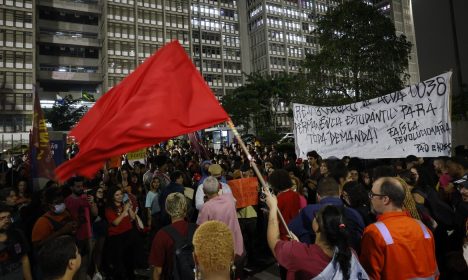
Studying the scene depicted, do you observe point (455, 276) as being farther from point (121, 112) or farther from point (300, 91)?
point (300, 91)

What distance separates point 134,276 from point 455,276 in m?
4.57

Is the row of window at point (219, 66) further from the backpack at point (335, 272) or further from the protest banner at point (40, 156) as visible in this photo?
the backpack at point (335, 272)

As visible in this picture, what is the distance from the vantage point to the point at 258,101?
43031 millimetres

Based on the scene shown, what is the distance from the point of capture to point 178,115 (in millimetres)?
3252

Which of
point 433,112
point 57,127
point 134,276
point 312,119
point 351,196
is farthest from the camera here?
point 57,127

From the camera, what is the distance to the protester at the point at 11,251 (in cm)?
341

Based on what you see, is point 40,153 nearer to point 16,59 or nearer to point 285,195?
point 285,195

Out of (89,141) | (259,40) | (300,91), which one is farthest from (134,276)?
(259,40)

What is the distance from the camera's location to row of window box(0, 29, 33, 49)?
45.6 meters

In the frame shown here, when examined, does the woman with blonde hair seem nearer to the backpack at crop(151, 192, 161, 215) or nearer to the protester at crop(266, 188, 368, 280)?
the protester at crop(266, 188, 368, 280)

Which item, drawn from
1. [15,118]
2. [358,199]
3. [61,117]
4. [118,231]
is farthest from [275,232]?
[15,118]

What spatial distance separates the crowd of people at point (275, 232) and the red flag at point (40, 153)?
129 centimetres

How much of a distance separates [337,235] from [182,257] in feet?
5.04

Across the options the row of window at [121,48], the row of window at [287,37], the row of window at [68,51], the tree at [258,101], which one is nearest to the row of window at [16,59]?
the row of window at [68,51]
